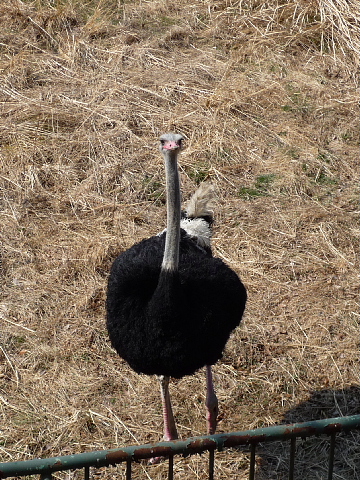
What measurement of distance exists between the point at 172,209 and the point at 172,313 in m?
0.53

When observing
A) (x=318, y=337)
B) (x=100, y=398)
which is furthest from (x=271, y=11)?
(x=100, y=398)

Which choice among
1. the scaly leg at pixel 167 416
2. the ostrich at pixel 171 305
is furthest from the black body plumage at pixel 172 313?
the scaly leg at pixel 167 416

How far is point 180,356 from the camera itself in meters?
3.65

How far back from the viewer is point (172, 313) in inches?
141

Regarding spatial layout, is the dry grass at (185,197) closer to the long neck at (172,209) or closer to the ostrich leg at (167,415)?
the ostrich leg at (167,415)

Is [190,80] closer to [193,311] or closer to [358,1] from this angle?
[358,1]

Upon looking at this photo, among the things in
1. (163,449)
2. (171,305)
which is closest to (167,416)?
(171,305)

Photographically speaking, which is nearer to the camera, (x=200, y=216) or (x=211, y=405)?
(x=211, y=405)

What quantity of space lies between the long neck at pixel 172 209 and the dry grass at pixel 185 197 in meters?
1.40

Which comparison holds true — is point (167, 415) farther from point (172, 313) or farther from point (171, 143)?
point (171, 143)

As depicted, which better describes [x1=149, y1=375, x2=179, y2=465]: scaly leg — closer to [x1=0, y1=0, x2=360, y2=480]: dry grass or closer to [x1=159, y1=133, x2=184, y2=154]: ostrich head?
[x1=0, y1=0, x2=360, y2=480]: dry grass

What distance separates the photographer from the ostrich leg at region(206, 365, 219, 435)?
4359mm

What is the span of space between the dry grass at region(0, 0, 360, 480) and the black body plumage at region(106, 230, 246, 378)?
0.89m

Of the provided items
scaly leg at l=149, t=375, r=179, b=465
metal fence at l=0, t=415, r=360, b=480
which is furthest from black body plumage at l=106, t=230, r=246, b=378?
metal fence at l=0, t=415, r=360, b=480
